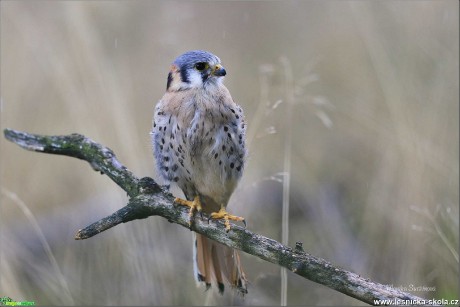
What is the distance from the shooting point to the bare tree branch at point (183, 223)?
2607 mm

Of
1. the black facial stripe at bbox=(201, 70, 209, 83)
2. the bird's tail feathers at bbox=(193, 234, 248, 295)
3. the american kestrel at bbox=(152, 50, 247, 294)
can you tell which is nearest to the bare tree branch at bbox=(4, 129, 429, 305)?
the american kestrel at bbox=(152, 50, 247, 294)

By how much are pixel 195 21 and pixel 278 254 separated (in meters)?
4.30

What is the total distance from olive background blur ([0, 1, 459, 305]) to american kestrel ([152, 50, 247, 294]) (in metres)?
0.19

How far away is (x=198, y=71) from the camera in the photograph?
11.7 ft

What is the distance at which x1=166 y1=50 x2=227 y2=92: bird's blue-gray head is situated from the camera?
3.54m

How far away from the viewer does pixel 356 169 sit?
5.48 m

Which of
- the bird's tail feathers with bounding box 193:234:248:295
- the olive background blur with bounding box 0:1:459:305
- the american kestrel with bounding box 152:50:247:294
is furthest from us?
the olive background blur with bounding box 0:1:459:305

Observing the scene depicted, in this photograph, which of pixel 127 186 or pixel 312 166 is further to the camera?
pixel 312 166

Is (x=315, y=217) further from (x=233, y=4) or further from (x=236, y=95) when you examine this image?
(x=233, y=4)

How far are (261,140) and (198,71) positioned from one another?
2.06 m

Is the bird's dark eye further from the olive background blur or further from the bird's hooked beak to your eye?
the olive background blur

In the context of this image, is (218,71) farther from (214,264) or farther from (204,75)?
(214,264)

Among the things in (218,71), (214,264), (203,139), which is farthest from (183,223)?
(218,71)

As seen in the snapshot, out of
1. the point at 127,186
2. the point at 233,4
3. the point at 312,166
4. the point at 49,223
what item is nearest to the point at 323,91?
the point at 312,166
